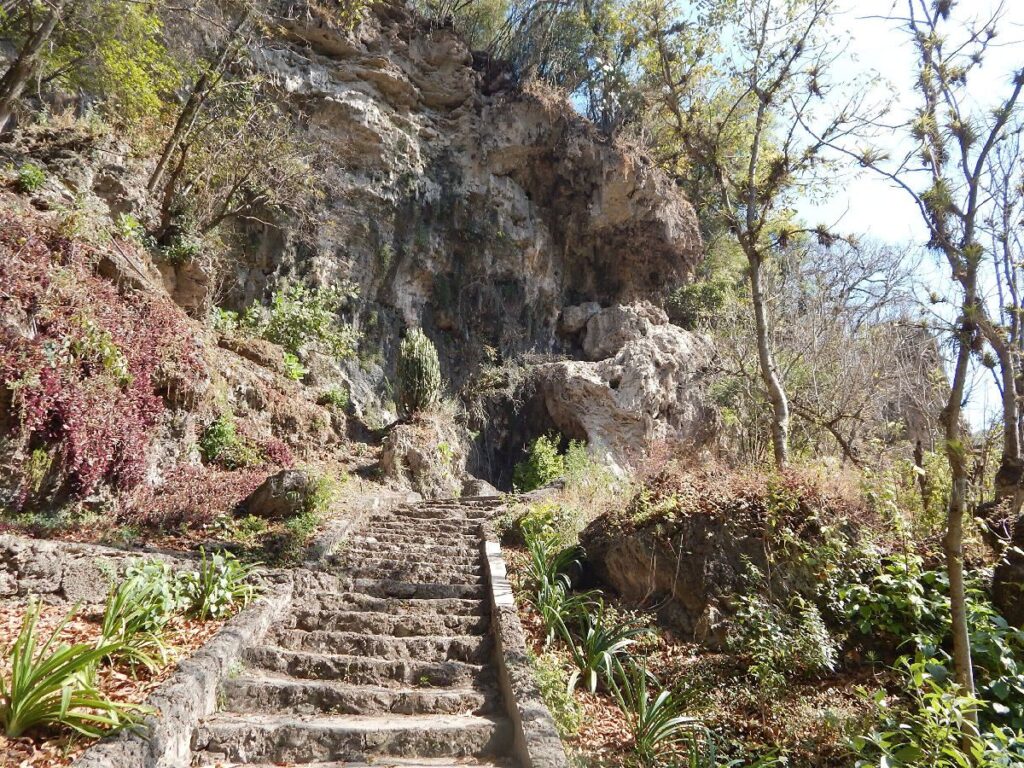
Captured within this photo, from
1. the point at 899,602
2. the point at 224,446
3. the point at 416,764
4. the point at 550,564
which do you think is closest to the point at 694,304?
the point at 550,564

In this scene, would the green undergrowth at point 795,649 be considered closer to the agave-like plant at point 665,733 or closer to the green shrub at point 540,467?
the agave-like plant at point 665,733

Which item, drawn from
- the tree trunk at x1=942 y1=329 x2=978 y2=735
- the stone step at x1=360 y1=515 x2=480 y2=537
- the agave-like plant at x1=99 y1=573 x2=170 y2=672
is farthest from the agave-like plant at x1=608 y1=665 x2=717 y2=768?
the stone step at x1=360 y1=515 x2=480 y2=537

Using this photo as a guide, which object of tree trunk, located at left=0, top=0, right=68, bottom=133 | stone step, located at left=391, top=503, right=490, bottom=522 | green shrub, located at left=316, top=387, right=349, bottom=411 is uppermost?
tree trunk, located at left=0, top=0, right=68, bottom=133

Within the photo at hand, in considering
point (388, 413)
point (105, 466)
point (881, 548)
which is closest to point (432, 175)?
point (388, 413)

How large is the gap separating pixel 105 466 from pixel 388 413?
9.15 meters

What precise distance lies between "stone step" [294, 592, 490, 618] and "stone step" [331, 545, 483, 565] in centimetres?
101

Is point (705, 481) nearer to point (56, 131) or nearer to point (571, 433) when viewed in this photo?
point (571, 433)

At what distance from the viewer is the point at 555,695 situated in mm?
4398

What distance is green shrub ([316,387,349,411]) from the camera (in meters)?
13.1

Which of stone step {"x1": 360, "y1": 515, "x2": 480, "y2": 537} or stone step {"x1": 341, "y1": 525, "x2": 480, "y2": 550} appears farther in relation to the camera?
stone step {"x1": 360, "y1": 515, "x2": 480, "y2": 537}

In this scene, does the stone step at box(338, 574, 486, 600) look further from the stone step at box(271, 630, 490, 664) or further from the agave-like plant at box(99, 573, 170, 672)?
the agave-like plant at box(99, 573, 170, 672)

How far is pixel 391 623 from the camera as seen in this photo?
554 centimetres

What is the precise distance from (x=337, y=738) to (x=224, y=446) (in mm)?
6282

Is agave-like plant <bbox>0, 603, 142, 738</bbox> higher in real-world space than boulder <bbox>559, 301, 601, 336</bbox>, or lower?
lower
